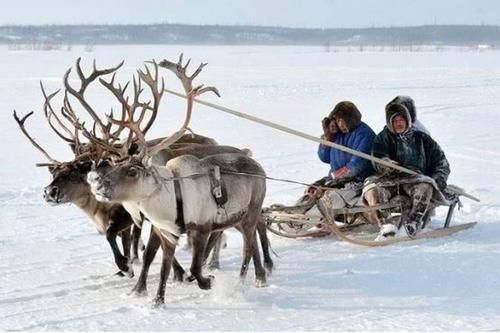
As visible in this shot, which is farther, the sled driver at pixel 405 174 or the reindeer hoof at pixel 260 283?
the sled driver at pixel 405 174

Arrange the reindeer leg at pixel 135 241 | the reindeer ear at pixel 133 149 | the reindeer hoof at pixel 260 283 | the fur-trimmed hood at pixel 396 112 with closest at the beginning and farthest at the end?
the reindeer ear at pixel 133 149 → the reindeer hoof at pixel 260 283 → the reindeer leg at pixel 135 241 → the fur-trimmed hood at pixel 396 112

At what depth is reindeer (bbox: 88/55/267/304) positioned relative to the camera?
257 inches

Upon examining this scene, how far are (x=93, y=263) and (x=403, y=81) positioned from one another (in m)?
26.8

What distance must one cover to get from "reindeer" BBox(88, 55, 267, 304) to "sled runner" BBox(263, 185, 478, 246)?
140 centimetres

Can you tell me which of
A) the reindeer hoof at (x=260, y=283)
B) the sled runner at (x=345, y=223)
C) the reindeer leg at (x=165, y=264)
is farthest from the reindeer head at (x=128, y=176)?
the sled runner at (x=345, y=223)

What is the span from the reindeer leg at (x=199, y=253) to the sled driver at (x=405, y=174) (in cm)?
246

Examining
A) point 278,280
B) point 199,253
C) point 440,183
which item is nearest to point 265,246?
point 278,280

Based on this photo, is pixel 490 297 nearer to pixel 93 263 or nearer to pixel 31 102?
pixel 93 263

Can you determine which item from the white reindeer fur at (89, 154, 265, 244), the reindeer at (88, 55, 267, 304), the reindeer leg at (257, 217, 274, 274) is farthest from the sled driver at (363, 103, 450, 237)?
the white reindeer fur at (89, 154, 265, 244)

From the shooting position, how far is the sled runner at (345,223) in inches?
340

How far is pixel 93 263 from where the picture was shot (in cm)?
822

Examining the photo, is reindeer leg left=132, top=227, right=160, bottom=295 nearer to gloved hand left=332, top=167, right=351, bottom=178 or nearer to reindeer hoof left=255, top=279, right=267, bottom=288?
reindeer hoof left=255, top=279, right=267, bottom=288

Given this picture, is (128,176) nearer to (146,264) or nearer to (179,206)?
(179,206)

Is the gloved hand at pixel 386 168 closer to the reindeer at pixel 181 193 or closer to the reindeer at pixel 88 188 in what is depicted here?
the reindeer at pixel 88 188
